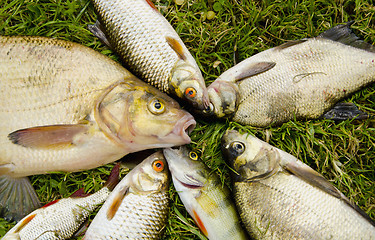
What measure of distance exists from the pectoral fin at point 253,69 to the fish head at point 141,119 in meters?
0.69

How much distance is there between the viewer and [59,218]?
2.78 metres

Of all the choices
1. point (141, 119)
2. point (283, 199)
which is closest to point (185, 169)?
point (141, 119)

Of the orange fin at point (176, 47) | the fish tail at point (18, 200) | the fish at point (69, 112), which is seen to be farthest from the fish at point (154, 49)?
the fish tail at point (18, 200)

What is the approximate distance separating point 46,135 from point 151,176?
0.95m

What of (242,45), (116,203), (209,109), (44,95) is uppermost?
(44,95)

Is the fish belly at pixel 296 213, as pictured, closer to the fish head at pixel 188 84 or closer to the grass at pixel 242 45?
the grass at pixel 242 45

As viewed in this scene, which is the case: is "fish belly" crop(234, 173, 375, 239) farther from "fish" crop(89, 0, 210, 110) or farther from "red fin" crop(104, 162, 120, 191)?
"red fin" crop(104, 162, 120, 191)

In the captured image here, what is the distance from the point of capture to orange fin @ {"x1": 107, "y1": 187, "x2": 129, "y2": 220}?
2.69 m

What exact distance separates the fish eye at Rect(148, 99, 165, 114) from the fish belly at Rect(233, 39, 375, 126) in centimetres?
81

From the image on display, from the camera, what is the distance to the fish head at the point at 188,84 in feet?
9.18

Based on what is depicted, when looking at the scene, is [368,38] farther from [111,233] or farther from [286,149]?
[111,233]

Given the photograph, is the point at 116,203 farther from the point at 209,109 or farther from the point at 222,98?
the point at 222,98

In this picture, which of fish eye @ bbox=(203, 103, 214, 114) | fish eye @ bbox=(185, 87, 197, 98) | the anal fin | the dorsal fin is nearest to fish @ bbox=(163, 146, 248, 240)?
fish eye @ bbox=(203, 103, 214, 114)

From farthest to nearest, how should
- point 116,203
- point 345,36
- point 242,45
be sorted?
1. point 242,45
2. point 345,36
3. point 116,203
